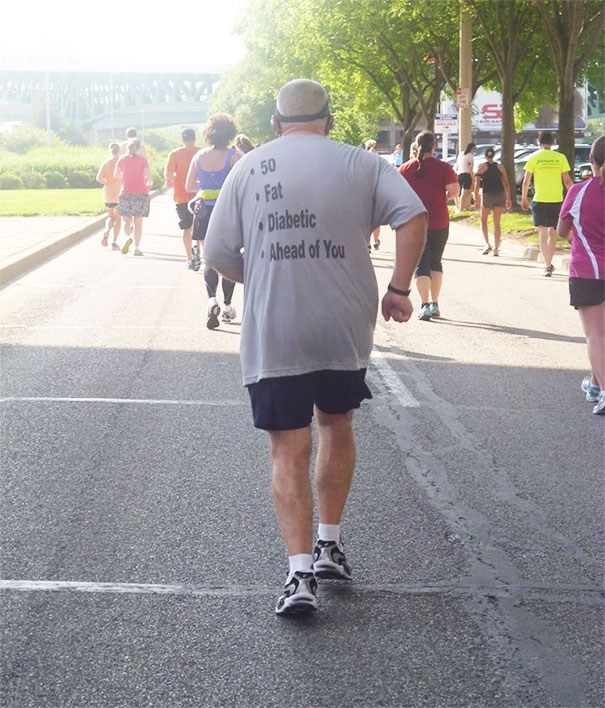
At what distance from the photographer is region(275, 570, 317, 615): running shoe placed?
434 centimetres

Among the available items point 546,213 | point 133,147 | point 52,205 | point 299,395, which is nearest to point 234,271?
point 299,395

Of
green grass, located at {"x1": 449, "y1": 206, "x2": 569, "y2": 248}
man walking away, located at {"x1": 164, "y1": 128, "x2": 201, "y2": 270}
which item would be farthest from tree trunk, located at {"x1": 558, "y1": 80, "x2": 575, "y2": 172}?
man walking away, located at {"x1": 164, "y1": 128, "x2": 201, "y2": 270}

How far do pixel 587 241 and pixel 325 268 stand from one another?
377 cm

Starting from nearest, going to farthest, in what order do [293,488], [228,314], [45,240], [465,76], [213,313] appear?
[293,488] < [213,313] < [228,314] < [45,240] < [465,76]

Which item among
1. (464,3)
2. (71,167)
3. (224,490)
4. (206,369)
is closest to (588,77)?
(464,3)

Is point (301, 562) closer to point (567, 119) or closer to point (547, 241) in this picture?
point (547, 241)

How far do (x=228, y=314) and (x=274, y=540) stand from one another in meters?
7.15

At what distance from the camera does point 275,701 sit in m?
3.68

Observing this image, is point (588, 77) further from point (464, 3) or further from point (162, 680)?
point (162, 680)

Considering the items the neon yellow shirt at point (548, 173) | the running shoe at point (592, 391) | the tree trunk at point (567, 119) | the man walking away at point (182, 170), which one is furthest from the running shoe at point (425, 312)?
the tree trunk at point (567, 119)

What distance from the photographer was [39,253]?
19766 millimetres

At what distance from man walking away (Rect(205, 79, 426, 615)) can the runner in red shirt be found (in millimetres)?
7112

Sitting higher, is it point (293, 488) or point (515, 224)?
point (293, 488)

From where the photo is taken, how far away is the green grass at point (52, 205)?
31516 millimetres
